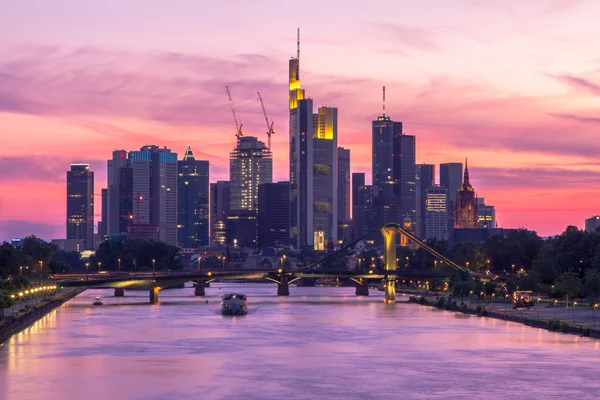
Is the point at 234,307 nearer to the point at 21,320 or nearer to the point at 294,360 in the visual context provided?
the point at 21,320

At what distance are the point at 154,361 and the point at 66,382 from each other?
14745 mm

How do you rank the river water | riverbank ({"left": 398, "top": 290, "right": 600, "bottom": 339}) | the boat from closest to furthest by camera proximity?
the river water < riverbank ({"left": 398, "top": 290, "right": 600, "bottom": 339}) < the boat

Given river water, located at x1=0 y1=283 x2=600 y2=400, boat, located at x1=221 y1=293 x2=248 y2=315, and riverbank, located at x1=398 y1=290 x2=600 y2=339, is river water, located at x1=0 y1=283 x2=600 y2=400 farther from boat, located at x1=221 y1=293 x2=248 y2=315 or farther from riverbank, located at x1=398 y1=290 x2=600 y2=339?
boat, located at x1=221 y1=293 x2=248 y2=315

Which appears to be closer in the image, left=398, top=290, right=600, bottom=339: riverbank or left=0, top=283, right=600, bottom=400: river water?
left=0, top=283, right=600, bottom=400: river water

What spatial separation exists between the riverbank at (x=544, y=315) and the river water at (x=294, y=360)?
162 cm

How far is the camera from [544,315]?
136 m

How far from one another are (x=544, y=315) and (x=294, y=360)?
1969 inches

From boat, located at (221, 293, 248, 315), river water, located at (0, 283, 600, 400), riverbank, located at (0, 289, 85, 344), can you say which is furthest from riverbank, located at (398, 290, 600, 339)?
riverbank, located at (0, 289, 85, 344)

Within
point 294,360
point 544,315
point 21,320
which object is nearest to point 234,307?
point 21,320

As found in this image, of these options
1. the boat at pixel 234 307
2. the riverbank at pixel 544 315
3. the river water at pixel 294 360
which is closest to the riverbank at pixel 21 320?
the river water at pixel 294 360

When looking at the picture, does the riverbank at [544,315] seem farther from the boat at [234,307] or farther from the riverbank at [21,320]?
the riverbank at [21,320]

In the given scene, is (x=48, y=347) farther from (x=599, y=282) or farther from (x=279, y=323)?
(x=599, y=282)

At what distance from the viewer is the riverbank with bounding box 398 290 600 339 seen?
368 ft

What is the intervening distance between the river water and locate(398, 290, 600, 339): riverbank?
63.8 inches
